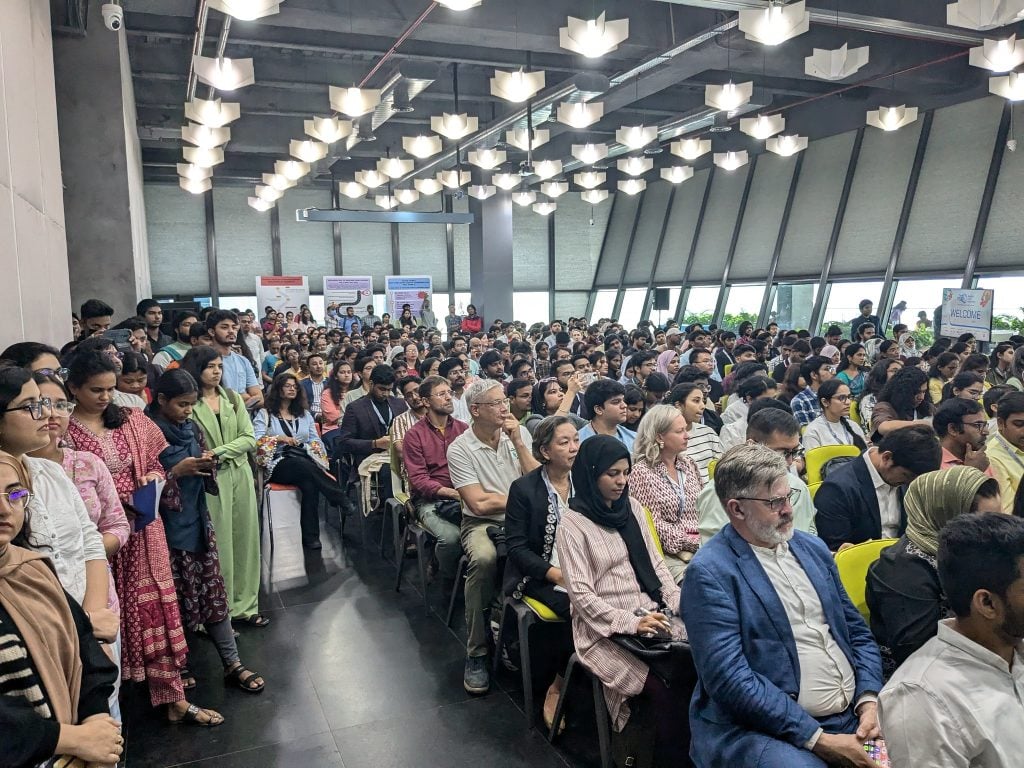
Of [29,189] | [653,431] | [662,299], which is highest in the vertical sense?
[29,189]

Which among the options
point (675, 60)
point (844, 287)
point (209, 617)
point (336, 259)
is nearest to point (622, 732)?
point (209, 617)

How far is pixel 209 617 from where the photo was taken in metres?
3.56

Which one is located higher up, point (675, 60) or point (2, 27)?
point (675, 60)

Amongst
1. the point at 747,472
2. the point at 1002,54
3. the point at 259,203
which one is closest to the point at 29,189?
the point at 747,472

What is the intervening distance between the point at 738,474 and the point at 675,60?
906cm

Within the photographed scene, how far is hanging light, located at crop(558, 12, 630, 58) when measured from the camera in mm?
6434

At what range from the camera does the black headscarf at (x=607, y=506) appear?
9.87ft

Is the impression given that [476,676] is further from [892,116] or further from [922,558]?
[892,116]

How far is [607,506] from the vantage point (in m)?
3.03

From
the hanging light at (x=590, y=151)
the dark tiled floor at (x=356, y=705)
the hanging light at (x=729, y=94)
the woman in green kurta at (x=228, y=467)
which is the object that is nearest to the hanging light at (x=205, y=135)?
the hanging light at (x=590, y=151)

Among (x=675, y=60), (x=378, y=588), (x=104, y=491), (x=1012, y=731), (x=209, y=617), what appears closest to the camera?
(x=1012, y=731)

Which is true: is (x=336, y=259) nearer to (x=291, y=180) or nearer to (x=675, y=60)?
(x=291, y=180)

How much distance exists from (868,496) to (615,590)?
118 centimetres

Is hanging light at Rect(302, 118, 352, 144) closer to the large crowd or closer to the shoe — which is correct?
the large crowd
